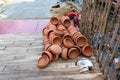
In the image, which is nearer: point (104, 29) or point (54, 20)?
point (104, 29)

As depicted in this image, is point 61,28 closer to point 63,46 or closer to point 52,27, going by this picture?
point 52,27

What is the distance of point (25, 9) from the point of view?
18.7 feet

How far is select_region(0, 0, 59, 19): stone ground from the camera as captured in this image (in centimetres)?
501

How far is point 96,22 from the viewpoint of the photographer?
274 centimetres

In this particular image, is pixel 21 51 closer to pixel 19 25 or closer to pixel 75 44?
pixel 75 44

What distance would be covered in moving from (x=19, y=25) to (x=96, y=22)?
216cm

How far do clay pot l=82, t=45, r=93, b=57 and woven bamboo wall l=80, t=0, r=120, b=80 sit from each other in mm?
77

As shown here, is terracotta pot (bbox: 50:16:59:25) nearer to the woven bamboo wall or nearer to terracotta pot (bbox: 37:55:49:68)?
the woven bamboo wall

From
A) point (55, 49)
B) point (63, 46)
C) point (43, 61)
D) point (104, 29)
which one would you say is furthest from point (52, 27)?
point (104, 29)

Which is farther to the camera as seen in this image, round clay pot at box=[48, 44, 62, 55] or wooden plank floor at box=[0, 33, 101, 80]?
round clay pot at box=[48, 44, 62, 55]

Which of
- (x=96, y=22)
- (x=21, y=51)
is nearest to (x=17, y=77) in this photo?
(x=21, y=51)

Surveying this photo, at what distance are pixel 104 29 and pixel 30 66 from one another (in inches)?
42.7

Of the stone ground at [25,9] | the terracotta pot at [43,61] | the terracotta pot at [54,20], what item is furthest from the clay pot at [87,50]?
the stone ground at [25,9]

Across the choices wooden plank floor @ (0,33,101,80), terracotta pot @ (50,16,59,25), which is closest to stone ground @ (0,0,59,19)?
terracotta pot @ (50,16,59,25)
